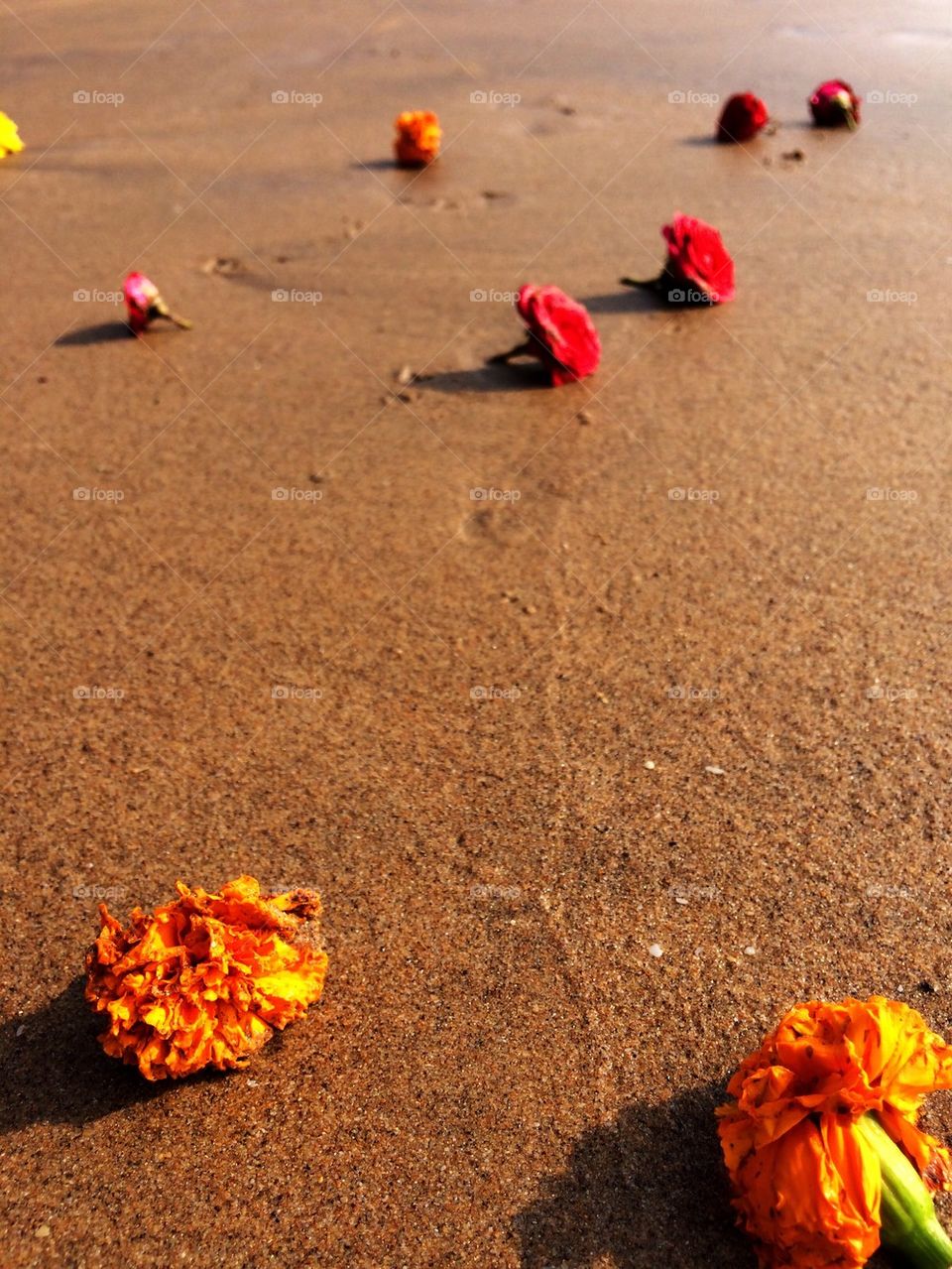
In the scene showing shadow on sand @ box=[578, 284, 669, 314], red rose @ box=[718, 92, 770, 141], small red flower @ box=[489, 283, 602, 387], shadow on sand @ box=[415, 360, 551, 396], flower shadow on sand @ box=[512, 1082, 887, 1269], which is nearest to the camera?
flower shadow on sand @ box=[512, 1082, 887, 1269]

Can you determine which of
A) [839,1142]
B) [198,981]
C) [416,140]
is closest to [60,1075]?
[198,981]

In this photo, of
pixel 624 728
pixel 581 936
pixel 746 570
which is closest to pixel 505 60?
pixel 746 570

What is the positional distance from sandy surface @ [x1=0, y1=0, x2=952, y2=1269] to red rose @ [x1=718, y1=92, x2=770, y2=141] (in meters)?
0.43

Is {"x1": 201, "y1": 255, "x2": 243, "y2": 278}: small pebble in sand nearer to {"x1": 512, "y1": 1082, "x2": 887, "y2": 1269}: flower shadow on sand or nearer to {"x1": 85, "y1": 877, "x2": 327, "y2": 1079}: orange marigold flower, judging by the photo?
{"x1": 85, "y1": 877, "x2": 327, "y2": 1079}: orange marigold flower

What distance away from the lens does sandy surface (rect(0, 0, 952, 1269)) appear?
6.44ft

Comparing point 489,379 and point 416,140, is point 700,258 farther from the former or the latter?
point 416,140

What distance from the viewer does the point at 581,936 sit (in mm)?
2301

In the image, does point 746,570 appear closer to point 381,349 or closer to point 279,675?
point 279,675

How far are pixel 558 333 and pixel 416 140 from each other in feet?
8.88

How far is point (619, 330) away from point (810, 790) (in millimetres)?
2732

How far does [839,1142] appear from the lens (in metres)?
1.65

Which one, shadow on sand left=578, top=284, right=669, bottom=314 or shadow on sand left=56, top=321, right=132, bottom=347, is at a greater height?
shadow on sand left=578, top=284, right=669, bottom=314

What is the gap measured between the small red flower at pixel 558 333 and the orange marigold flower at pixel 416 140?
2.52m

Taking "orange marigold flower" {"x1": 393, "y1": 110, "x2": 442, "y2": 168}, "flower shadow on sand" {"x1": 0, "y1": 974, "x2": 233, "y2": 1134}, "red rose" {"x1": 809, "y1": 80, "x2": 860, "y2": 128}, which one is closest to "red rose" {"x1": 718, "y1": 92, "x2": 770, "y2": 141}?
"red rose" {"x1": 809, "y1": 80, "x2": 860, "y2": 128}
